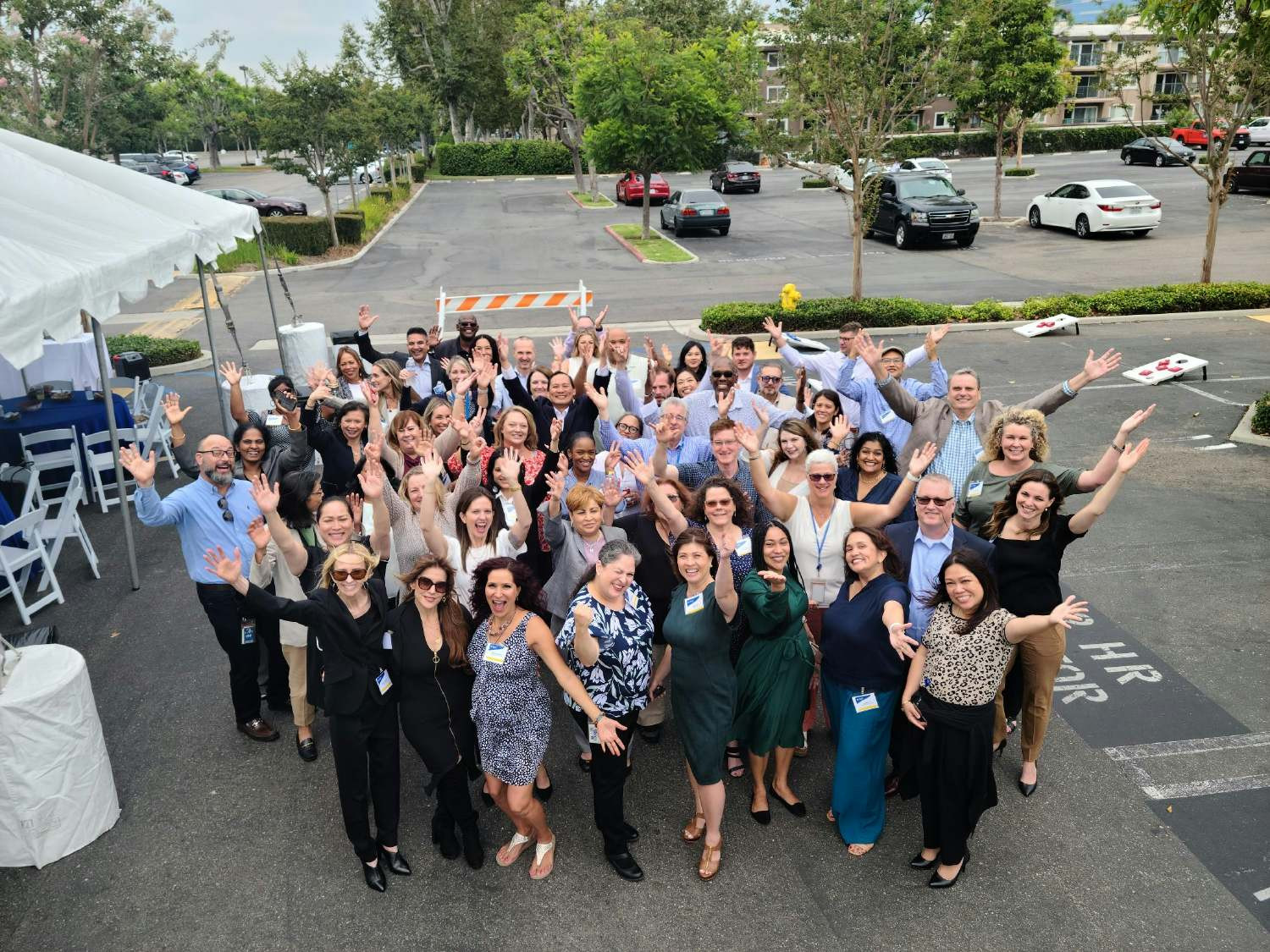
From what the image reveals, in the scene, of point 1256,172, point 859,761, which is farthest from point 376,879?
point 1256,172

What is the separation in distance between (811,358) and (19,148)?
861cm

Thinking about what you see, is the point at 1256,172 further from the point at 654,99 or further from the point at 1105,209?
the point at 654,99

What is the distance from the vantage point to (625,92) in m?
25.7

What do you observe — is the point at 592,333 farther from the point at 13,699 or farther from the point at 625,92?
the point at 625,92

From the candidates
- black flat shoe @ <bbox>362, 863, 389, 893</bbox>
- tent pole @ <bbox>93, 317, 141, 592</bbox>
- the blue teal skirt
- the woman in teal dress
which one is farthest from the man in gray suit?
tent pole @ <bbox>93, 317, 141, 592</bbox>

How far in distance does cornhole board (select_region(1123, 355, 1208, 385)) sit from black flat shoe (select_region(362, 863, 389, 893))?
1264 centimetres

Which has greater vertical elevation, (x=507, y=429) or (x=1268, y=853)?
(x=507, y=429)

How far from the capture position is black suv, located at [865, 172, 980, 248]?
25.5 meters

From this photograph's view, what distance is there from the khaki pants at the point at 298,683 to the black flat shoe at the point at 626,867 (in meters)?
2.14

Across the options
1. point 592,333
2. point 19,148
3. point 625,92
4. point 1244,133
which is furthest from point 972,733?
point 1244,133

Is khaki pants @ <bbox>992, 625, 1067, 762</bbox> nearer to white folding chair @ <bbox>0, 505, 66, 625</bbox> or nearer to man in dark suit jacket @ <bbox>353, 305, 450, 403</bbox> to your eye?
man in dark suit jacket @ <bbox>353, 305, 450, 403</bbox>

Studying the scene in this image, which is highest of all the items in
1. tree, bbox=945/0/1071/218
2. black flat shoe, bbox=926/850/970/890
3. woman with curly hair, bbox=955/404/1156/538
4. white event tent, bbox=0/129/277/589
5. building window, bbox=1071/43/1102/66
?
building window, bbox=1071/43/1102/66

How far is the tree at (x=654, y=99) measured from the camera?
2575cm

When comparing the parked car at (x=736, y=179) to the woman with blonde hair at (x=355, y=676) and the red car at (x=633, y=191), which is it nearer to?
the red car at (x=633, y=191)
